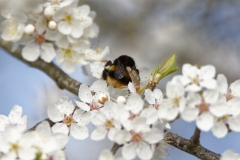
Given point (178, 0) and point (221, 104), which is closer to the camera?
point (221, 104)

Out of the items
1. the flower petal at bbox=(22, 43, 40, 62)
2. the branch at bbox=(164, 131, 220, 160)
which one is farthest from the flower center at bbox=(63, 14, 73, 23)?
the branch at bbox=(164, 131, 220, 160)

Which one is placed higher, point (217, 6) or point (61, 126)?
point (217, 6)

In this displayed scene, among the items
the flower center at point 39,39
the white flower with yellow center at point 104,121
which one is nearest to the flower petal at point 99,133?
the white flower with yellow center at point 104,121

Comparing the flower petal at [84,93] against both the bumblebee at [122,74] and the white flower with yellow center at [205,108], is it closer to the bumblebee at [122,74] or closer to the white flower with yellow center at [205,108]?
the bumblebee at [122,74]

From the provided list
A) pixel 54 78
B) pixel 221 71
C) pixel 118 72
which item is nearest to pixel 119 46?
pixel 221 71

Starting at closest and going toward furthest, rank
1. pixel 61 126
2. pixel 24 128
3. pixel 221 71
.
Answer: pixel 24 128 < pixel 61 126 < pixel 221 71

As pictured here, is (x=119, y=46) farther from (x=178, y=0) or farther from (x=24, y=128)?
(x=24, y=128)
